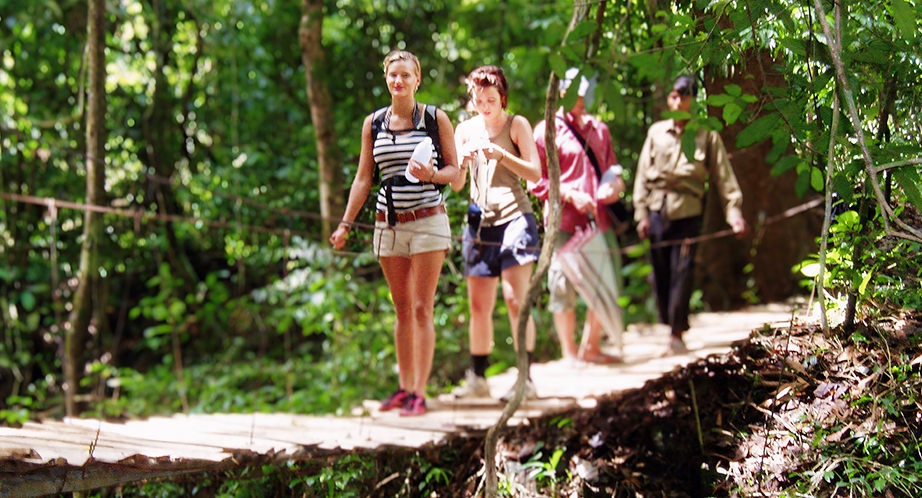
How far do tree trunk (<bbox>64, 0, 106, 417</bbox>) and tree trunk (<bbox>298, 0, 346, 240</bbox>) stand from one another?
144 centimetres

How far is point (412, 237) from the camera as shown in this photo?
11.2 feet

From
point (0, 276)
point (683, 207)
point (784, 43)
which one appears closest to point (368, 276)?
point (683, 207)

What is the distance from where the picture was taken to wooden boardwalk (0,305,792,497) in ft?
9.53

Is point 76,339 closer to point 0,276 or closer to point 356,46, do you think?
point 0,276

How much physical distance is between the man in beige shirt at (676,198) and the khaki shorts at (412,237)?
7.27 feet

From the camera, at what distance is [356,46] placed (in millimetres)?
8016

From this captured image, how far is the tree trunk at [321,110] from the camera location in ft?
19.3

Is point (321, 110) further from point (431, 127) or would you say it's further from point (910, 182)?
point (910, 182)

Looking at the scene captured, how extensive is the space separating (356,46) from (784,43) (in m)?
5.43

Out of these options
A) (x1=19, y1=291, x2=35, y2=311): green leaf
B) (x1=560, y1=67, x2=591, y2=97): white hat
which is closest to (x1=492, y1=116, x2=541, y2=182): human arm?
(x1=560, y1=67, x2=591, y2=97): white hat

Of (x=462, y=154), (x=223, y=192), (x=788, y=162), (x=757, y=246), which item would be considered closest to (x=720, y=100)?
(x=788, y=162)

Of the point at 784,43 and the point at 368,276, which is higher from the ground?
the point at 784,43

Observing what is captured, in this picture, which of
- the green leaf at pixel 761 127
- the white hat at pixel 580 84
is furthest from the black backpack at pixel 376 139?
the green leaf at pixel 761 127

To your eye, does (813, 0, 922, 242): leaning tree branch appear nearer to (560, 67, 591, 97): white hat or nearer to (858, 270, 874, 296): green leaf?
(858, 270, 874, 296): green leaf
